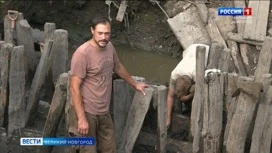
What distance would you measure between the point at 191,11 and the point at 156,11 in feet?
3.99

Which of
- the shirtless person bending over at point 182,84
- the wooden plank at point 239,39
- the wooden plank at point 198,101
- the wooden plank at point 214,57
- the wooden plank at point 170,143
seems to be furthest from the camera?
the wooden plank at point 239,39

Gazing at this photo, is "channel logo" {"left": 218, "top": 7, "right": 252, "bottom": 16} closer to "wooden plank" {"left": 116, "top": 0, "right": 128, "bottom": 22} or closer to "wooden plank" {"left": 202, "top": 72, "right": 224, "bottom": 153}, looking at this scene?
"wooden plank" {"left": 116, "top": 0, "right": 128, "bottom": 22}

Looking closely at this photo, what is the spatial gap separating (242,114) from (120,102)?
117cm

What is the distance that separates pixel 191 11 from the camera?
8.95m

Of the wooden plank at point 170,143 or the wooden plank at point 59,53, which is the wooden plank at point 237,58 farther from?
the wooden plank at point 59,53

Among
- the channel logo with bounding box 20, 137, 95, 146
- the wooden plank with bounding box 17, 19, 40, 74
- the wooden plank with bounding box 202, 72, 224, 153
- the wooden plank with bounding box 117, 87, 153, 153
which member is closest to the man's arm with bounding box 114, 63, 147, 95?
the wooden plank with bounding box 117, 87, 153, 153

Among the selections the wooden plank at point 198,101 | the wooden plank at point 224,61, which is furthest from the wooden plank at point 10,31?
the wooden plank at point 224,61

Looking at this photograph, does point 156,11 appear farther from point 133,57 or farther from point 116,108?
point 116,108

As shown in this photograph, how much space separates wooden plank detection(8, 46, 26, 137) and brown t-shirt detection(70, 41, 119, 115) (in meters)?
1.01

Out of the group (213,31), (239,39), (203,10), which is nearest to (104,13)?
(203,10)

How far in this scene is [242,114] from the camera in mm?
4082

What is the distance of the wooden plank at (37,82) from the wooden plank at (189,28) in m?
4.24

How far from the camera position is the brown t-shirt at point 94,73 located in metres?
3.83

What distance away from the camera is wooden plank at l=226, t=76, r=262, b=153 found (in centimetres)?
397
